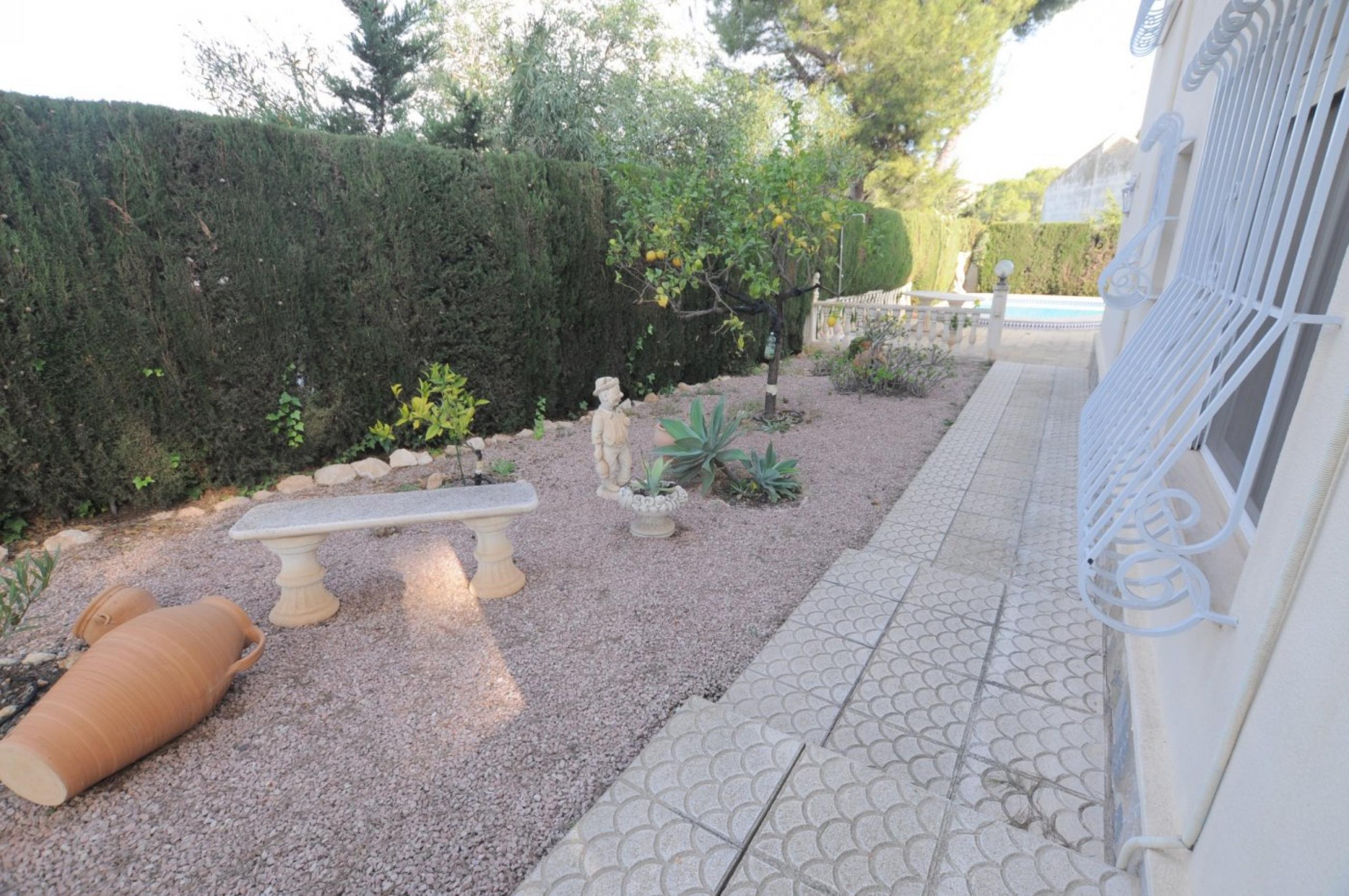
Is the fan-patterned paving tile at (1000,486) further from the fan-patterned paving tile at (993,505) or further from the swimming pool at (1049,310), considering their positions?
the swimming pool at (1049,310)

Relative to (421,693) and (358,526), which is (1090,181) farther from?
(421,693)

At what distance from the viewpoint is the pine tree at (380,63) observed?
12172mm

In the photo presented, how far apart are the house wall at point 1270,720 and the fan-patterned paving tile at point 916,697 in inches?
19.4

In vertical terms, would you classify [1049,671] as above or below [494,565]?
below

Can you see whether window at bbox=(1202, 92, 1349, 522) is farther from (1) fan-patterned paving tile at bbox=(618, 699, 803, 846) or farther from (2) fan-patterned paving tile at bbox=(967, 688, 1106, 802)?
(1) fan-patterned paving tile at bbox=(618, 699, 803, 846)

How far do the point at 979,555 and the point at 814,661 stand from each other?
148 centimetres

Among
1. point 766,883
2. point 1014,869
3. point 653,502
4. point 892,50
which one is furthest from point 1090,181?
point 766,883

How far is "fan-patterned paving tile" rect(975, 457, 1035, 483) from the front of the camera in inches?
184

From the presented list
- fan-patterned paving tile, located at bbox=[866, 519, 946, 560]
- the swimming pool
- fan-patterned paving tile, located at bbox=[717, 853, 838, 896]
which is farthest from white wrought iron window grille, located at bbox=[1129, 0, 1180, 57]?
the swimming pool

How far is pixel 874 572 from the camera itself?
3225mm

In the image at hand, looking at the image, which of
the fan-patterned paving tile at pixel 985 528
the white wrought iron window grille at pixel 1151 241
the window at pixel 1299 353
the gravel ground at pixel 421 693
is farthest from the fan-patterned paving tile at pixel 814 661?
the white wrought iron window grille at pixel 1151 241

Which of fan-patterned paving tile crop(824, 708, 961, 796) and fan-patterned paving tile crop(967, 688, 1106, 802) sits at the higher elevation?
fan-patterned paving tile crop(967, 688, 1106, 802)

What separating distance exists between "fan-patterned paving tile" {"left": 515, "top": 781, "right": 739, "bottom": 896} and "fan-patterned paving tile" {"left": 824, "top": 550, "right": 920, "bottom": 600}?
1665 millimetres

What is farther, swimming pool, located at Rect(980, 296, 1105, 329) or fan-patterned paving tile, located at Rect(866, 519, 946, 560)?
swimming pool, located at Rect(980, 296, 1105, 329)
